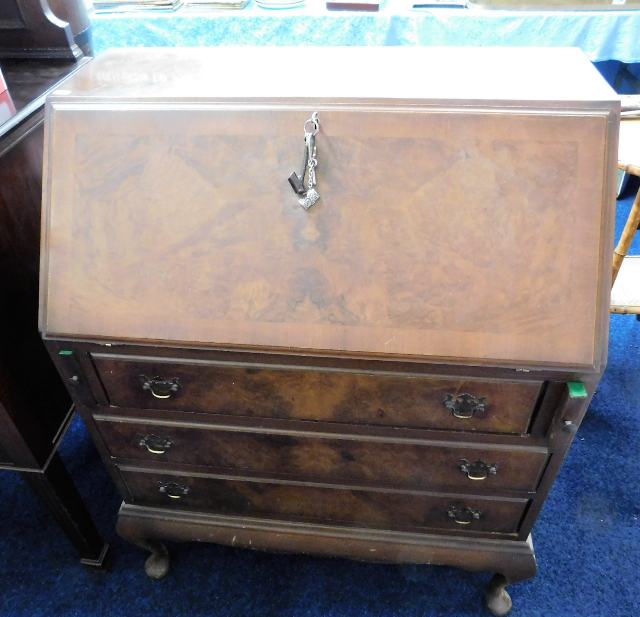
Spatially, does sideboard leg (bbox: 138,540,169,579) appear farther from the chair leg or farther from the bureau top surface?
the chair leg

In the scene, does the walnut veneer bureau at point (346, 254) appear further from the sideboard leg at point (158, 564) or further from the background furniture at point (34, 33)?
the sideboard leg at point (158, 564)

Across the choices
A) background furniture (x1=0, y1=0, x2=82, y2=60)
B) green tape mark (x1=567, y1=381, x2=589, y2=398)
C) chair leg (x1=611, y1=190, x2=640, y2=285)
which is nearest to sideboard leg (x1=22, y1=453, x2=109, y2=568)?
background furniture (x1=0, y1=0, x2=82, y2=60)

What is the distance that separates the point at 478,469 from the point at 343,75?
71 cm

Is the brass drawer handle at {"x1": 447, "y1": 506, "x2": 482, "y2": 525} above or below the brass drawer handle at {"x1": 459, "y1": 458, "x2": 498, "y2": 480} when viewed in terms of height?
below

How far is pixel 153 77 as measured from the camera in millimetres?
932

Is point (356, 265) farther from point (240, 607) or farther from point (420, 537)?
point (240, 607)

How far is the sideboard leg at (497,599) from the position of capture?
122 centimetres

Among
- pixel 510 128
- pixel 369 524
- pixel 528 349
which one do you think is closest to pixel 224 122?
pixel 510 128

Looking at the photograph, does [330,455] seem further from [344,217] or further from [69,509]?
[69,509]

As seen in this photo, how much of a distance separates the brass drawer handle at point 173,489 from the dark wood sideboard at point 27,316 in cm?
22

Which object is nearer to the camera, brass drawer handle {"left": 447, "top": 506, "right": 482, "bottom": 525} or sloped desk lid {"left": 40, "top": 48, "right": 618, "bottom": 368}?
sloped desk lid {"left": 40, "top": 48, "right": 618, "bottom": 368}

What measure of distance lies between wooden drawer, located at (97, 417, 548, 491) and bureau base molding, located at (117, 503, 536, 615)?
0.17m

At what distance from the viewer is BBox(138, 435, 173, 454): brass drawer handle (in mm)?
1021

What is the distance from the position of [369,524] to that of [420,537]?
105mm
